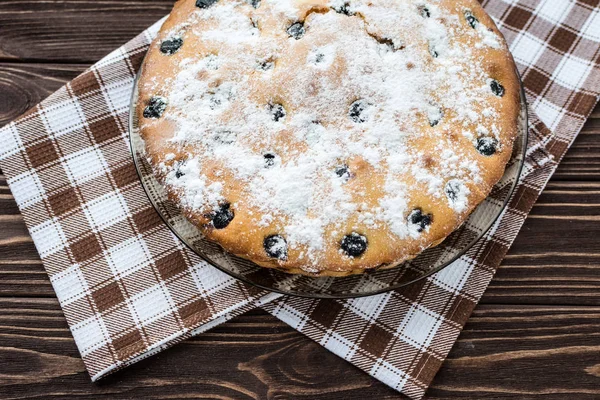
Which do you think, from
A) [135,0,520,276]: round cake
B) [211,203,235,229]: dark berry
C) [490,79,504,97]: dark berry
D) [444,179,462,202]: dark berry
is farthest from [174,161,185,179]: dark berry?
[490,79,504,97]: dark berry

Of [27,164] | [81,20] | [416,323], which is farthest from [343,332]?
[81,20]

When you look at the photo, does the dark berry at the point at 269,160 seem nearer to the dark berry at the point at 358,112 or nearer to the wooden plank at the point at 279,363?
the dark berry at the point at 358,112

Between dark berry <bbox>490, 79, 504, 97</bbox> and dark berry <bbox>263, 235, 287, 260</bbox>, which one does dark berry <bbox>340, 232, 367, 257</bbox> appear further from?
dark berry <bbox>490, 79, 504, 97</bbox>

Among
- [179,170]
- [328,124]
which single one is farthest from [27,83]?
[328,124]

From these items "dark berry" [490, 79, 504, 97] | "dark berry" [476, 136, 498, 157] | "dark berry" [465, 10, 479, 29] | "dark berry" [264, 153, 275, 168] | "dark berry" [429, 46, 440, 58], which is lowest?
"dark berry" [264, 153, 275, 168]

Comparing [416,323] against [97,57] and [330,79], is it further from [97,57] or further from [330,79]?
[97,57]
